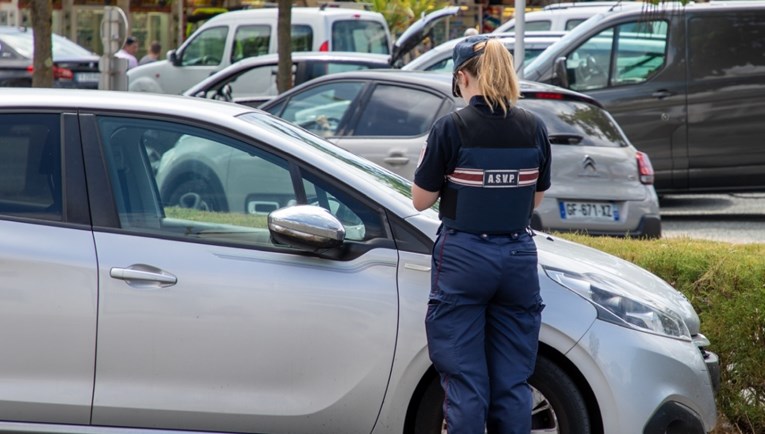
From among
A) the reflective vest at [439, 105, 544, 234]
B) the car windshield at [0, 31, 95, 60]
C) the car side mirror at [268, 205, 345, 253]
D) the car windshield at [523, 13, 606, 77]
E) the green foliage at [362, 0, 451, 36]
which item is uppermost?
the reflective vest at [439, 105, 544, 234]

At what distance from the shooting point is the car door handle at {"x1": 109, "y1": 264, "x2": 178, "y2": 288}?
14.9 feet

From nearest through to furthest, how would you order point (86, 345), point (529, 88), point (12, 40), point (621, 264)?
point (86, 345) < point (621, 264) < point (529, 88) < point (12, 40)

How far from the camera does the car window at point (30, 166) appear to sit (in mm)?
4707

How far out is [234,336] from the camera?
4547 millimetres

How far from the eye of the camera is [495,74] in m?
4.34

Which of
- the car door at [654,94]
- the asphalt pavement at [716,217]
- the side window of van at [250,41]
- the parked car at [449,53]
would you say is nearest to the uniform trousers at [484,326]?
the asphalt pavement at [716,217]

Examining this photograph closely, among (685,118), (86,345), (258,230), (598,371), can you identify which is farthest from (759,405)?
(685,118)

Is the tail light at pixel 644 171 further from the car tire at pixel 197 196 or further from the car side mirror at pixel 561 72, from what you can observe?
the car tire at pixel 197 196

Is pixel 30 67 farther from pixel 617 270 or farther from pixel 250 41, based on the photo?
pixel 617 270

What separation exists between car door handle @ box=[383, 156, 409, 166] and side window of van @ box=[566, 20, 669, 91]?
4149mm

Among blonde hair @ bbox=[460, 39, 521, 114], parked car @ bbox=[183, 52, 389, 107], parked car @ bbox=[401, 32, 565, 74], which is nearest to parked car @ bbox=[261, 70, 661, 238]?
parked car @ bbox=[401, 32, 565, 74]

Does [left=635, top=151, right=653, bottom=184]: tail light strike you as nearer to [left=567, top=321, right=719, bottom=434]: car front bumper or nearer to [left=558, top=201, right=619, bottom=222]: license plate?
[left=558, top=201, right=619, bottom=222]: license plate

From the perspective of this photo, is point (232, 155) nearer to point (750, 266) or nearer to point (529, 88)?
point (750, 266)

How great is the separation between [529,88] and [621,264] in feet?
15.4
